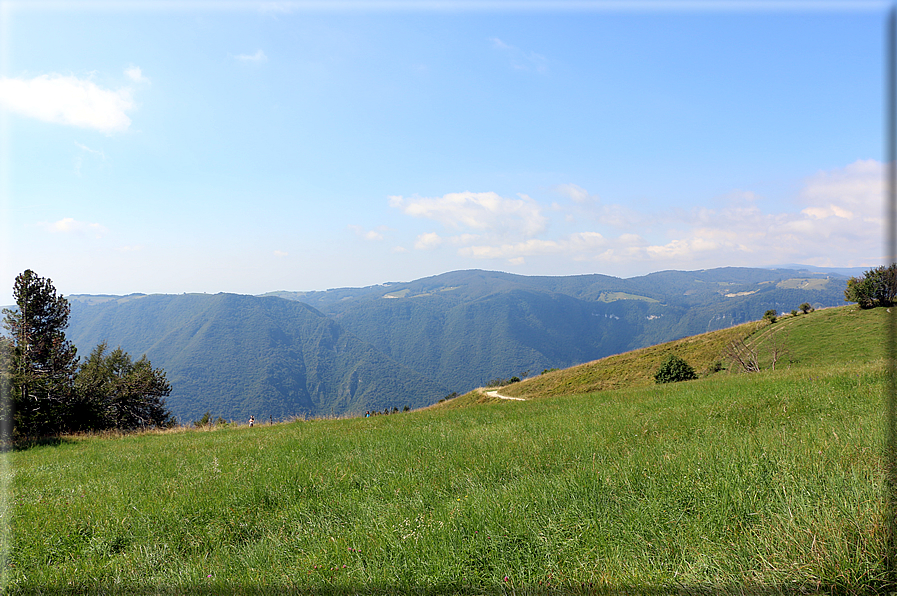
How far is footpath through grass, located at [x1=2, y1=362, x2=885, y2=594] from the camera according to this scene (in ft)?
9.23

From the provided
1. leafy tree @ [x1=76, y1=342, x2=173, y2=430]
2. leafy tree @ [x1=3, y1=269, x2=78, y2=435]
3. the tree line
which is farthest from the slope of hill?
leafy tree @ [x1=76, y1=342, x2=173, y2=430]

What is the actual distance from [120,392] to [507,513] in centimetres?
6651

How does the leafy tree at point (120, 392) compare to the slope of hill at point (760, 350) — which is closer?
the slope of hill at point (760, 350)

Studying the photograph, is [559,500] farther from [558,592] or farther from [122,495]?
[122,495]

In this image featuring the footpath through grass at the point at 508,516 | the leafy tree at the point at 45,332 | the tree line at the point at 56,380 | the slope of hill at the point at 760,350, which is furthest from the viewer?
the slope of hill at the point at 760,350

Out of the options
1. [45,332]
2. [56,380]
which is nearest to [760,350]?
[56,380]

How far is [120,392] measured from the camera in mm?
52219

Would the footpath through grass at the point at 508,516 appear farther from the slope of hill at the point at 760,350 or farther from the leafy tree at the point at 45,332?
the slope of hill at the point at 760,350

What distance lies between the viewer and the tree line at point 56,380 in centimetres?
2180

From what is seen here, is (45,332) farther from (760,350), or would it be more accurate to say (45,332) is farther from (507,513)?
(760,350)

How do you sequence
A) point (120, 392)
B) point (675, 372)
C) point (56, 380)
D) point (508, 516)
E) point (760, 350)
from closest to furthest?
1. point (508, 516)
2. point (56, 380)
3. point (675, 372)
4. point (760, 350)
5. point (120, 392)

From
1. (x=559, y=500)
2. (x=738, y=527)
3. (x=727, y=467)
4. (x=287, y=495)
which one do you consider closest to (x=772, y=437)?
(x=727, y=467)

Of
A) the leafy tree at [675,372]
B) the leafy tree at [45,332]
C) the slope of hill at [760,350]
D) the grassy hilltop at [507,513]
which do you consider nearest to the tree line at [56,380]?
the leafy tree at [45,332]

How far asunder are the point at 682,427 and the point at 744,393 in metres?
4.57
